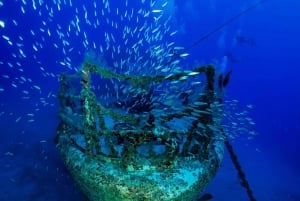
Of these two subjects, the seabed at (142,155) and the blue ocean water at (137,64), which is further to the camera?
the blue ocean water at (137,64)

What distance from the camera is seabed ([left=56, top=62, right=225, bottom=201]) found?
4.05 metres

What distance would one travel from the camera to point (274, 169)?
21.2m

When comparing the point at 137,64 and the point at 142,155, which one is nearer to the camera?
the point at 142,155

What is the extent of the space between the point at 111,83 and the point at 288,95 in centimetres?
7902

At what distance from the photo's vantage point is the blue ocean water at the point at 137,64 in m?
9.52

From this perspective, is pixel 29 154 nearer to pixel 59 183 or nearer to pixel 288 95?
pixel 59 183

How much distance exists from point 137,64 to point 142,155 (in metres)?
12.2

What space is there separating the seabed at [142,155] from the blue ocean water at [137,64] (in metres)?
→ 1.93

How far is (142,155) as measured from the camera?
14.0 ft

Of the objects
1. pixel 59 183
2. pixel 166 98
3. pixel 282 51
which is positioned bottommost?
pixel 59 183

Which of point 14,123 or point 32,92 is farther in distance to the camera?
point 32,92

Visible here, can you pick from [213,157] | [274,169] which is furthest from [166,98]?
[274,169]

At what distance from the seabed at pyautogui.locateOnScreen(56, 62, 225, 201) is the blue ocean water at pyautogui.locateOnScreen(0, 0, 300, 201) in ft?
6.33

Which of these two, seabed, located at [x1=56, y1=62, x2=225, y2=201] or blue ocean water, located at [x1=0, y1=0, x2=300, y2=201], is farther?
blue ocean water, located at [x1=0, y1=0, x2=300, y2=201]
